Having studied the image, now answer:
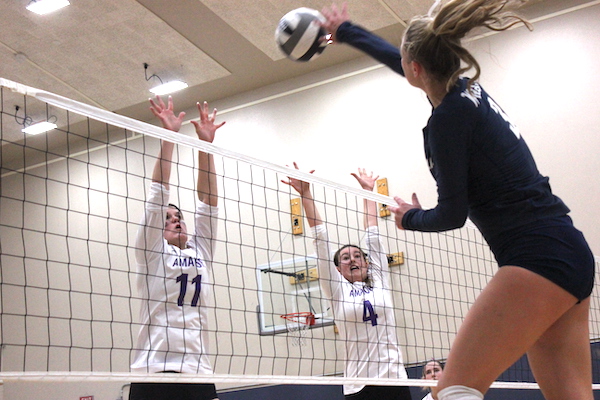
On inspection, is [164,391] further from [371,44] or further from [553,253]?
[553,253]

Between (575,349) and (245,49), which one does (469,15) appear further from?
(245,49)

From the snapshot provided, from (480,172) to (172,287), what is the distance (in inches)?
79.5

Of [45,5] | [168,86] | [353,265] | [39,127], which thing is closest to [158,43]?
[168,86]

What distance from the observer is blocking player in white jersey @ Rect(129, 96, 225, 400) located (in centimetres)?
342

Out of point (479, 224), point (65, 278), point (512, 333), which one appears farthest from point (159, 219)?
point (65, 278)

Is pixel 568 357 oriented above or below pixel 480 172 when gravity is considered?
below

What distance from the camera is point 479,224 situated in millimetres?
2182

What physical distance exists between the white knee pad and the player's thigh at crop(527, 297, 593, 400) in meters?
0.36

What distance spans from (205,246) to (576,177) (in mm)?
5070

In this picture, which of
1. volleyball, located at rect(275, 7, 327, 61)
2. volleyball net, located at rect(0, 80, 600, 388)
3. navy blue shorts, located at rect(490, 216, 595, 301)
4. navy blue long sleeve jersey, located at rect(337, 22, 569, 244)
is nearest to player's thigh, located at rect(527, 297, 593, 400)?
navy blue shorts, located at rect(490, 216, 595, 301)

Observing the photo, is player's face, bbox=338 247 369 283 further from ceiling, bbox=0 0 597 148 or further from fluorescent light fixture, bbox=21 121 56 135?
fluorescent light fixture, bbox=21 121 56 135

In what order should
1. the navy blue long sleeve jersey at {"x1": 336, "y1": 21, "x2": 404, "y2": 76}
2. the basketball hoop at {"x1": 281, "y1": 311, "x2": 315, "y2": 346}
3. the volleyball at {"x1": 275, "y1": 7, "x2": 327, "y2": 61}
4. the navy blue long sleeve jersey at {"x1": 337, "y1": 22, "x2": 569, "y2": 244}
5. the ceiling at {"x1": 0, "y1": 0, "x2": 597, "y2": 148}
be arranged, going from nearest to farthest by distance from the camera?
the navy blue long sleeve jersey at {"x1": 337, "y1": 22, "x2": 569, "y2": 244}, the navy blue long sleeve jersey at {"x1": 336, "y1": 21, "x2": 404, "y2": 76}, the volleyball at {"x1": 275, "y1": 7, "x2": 327, "y2": 61}, the basketball hoop at {"x1": 281, "y1": 311, "x2": 315, "y2": 346}, the ceiling at {"x1": 0, "y1": 0, "x2": 597, "y2": 148}

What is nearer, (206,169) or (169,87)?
(206,169)

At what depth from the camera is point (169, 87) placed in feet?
30.7
